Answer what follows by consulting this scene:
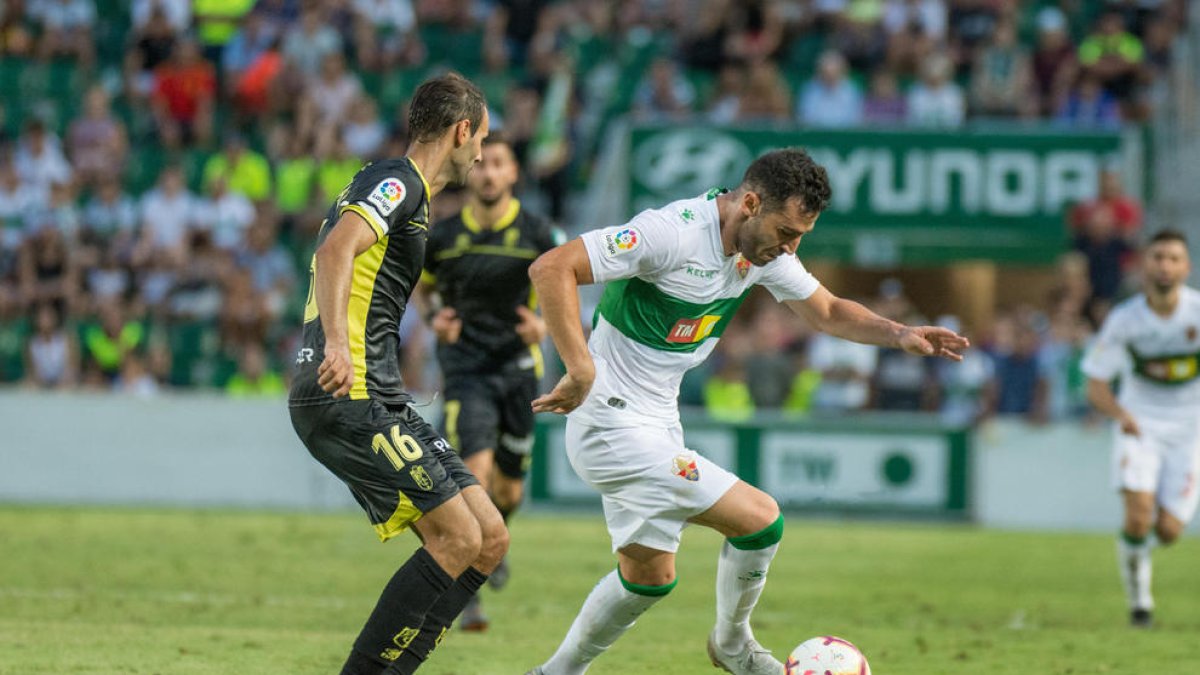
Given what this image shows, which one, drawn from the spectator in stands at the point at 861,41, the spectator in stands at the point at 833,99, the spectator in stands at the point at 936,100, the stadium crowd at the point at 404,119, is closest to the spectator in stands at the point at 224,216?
the stadium crowd at the point at 404,119

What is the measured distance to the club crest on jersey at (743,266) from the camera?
24.1 ft

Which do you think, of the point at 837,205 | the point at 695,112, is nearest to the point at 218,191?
the point at 695,112

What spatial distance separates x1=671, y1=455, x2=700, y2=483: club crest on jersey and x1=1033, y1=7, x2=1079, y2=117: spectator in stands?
15115mm

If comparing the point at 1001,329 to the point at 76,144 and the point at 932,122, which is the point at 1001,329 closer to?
the point at 932,122

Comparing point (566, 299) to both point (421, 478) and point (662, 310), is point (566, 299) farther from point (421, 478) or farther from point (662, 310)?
point (421, 478)

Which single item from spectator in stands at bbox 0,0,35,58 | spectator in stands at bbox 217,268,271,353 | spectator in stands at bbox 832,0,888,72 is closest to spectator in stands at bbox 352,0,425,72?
spectator in stands at bbox 217,268,271,353

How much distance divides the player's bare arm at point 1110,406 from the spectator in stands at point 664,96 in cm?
1045

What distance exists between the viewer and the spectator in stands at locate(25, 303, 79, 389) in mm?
19547

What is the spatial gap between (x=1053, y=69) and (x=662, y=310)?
1524cm

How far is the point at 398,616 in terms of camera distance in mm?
6543

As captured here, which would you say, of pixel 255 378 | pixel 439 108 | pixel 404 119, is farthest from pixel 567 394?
pixel 404 119

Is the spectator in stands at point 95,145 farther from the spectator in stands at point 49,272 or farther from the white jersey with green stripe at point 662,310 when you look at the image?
the white jersey with green stripe at point 662,310

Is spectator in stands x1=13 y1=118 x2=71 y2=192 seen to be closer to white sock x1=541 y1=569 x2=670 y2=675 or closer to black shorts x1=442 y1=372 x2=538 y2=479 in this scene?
black shorts x1=442 y1=372 x2=538 y2=479

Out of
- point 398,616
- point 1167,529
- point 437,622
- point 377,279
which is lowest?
point 1167,529
